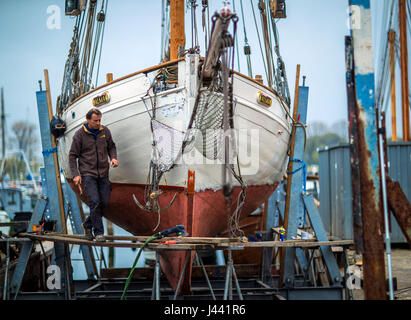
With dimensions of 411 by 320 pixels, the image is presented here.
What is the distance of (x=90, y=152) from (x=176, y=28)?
2.63 m

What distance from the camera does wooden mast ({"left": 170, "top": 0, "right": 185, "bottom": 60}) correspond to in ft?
19.9

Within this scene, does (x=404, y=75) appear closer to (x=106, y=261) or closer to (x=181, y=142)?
(x=181, y=142)

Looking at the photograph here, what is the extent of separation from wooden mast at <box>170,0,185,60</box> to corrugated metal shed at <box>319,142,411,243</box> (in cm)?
568

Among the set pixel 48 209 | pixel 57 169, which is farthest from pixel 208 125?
pixel 48 209

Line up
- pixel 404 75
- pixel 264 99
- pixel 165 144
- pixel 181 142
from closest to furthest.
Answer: pixel 181 142 < pixel 165 144 < pixel 264 99 < pixel 404 75

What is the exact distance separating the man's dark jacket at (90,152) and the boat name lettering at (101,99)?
2.74 ft

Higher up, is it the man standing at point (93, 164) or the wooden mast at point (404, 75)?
the wooden mast at point (404, 75)

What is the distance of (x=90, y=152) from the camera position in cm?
458

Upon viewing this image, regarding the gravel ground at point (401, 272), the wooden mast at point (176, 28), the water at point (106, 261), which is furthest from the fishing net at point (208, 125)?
the water at point (106, 261)

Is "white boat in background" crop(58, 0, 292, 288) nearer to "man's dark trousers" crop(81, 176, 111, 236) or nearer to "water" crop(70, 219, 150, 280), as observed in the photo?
"man's dark trousers" crop(81, 176, 111, 236)

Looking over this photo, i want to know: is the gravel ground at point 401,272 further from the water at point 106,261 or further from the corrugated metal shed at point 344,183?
the water at point 106,261

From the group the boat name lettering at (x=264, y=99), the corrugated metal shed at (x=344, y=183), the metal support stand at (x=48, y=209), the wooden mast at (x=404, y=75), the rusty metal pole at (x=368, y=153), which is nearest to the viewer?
the rusty metal pole at (x=368, y=153)

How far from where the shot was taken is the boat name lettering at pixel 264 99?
17.9ft

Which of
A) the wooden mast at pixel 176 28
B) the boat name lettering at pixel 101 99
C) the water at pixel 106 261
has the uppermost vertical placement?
the wooden mast at pixel 176 28
